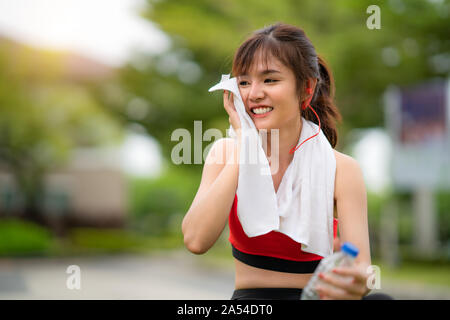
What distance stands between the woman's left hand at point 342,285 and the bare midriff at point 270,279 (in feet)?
1.61

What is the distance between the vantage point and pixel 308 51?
236 centimetres

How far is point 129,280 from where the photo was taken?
12.4 meters

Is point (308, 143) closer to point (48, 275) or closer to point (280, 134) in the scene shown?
point (280, 134)

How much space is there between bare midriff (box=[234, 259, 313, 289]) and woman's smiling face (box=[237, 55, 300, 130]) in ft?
1.94

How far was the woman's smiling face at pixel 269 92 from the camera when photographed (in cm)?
229

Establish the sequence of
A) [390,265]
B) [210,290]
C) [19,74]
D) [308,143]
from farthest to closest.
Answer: [19,74] → [390,265] → [210,290] → [308,143]

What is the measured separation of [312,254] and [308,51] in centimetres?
84

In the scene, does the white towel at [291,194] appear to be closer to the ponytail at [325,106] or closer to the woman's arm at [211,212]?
the woman's arm at [211,212]

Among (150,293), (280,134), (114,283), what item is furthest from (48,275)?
(280,134)

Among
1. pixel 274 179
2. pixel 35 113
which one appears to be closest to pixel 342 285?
pixel 274 179

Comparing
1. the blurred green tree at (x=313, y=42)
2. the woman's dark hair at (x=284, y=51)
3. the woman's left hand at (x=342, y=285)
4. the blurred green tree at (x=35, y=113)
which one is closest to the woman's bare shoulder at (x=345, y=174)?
the woman's dark hair at (x=284, y=51)

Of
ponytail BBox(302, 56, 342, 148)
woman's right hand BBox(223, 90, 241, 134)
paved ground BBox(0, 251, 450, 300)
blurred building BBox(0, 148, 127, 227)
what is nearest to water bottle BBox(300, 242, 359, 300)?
woman's right hand BBox(223, 90, 241, 134)

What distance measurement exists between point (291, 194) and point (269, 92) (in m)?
0.42
